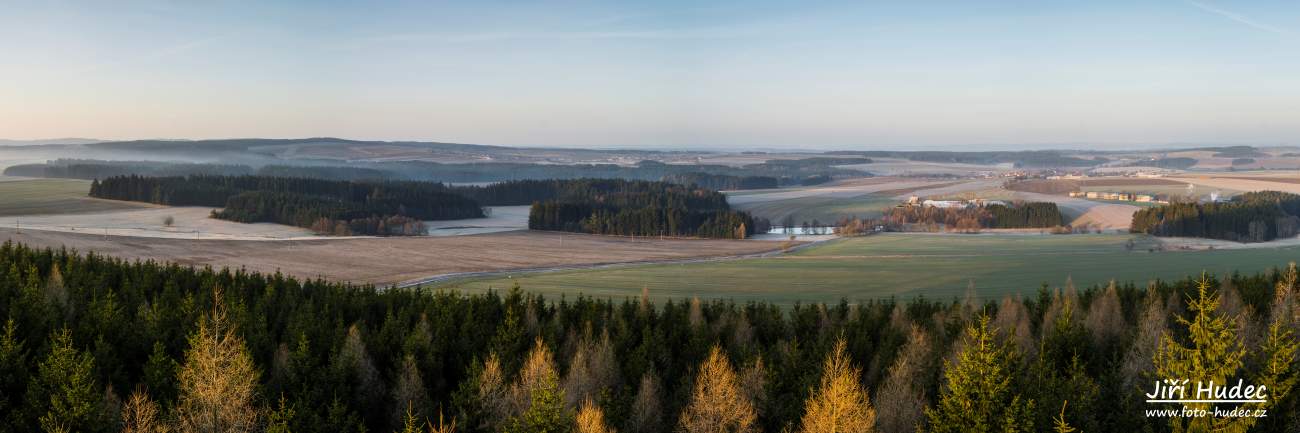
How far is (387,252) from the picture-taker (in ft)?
371

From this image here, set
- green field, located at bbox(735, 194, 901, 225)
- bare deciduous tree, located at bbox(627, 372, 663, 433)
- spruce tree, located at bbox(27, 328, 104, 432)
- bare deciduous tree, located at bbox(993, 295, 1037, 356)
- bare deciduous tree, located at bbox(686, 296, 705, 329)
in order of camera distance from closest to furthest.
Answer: spruce tree, located at bbox(27, 328, 104, 432), bare deciduous tree, located at bbox(627, 372, 663, 433), bare deciduous tree, located at bbox(993, 295, 1037, 356), bare deciduous tree, located at bbox(686, 296, 705, 329), green field, located at bbox(735, 194, 901, 225)

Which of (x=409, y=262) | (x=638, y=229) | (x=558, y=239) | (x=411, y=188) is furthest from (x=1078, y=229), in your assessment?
(x=411, y=188)

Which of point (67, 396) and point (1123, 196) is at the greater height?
point (67, 396)

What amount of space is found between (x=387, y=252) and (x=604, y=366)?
253ft

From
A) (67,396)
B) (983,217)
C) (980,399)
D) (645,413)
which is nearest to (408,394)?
(645,413)

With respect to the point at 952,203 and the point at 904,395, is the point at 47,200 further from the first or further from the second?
the point at 952,203

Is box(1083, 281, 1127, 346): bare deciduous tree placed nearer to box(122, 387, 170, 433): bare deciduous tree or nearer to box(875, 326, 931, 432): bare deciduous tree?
box(875, 326, 931, 432): bare deciduous tree

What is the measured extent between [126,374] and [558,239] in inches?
3836

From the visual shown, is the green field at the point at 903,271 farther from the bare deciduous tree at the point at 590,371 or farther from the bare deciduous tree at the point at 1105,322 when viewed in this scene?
the bare deciduous tree at the point at 590,371

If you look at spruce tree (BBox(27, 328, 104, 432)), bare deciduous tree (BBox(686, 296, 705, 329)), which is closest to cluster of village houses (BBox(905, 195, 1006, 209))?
bare deciduous tree (BBox(686, 296, 705, 329))

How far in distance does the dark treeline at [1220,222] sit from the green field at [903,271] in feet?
65.1

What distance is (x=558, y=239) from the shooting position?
13575 cm

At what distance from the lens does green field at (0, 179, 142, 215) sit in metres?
140

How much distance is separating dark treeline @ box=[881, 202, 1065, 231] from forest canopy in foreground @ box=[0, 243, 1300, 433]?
9396 cm
